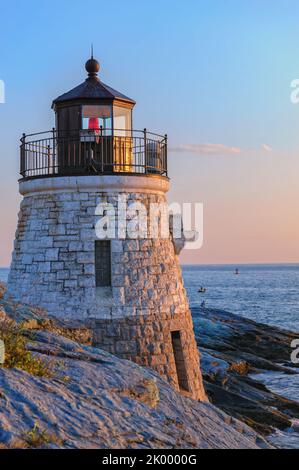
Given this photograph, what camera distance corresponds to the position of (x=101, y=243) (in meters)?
13.8

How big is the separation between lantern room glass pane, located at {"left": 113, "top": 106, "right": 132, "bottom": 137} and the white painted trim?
116 cm

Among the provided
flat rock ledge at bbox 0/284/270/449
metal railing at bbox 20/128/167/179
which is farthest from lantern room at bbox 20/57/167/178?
flat rock ledge at bbox 0/284/270/449

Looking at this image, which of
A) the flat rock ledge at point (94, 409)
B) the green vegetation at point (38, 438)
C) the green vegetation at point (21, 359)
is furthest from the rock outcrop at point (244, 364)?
the green vegetation at point (38, 438)

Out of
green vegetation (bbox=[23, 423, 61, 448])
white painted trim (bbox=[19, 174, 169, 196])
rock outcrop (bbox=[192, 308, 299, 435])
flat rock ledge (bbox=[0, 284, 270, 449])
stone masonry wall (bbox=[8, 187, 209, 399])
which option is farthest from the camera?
rock outcrop (bbox=[192, 308, 299, 435])

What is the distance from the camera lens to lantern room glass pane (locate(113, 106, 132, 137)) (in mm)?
14453

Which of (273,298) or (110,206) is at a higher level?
(110,206)

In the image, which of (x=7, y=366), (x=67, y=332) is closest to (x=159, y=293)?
(x=67, y=332)

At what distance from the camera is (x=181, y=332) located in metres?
14.6

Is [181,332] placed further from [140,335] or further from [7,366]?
[7,366]

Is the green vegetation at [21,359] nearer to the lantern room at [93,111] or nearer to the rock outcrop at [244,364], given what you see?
the lantern room at [93,111]

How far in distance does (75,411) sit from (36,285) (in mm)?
7712

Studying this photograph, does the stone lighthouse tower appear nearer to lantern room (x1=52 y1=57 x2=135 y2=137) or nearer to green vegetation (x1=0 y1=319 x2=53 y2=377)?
lantern room (x1=52 y1=57 x2=135 y2=137)

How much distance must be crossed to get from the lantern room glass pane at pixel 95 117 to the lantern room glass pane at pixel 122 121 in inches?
7.9

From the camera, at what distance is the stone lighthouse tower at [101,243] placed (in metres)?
13.6
